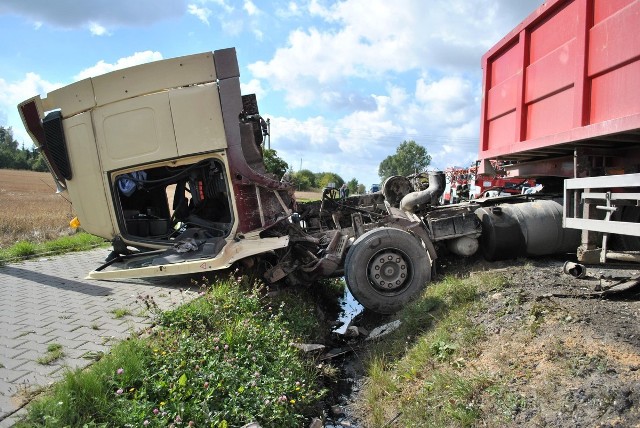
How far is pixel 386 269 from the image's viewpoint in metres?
5.03

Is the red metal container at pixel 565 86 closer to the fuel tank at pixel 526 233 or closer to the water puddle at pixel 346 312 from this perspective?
the fuel tank at pixel 526 233

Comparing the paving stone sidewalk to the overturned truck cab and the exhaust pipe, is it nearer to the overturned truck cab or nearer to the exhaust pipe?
the overturned truck cab

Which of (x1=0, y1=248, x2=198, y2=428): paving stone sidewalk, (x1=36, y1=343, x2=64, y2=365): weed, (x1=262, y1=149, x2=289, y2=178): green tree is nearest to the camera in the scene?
(x1=0, y1=248, x2=198, y2=428): paving stone sidewalk

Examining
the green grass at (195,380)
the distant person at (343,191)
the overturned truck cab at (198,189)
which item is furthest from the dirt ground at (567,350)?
the distant person at (343,191)

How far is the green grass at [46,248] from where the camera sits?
24.3 feet

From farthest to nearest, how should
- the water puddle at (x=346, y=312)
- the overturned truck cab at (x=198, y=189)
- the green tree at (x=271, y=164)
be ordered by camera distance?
the green tree at (x=271, y=164)
the water puddle at (x=346, y=312)
the overturned truck cab at (x=198, y=189)

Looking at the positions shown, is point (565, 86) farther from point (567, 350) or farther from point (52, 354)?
point (52, 354)

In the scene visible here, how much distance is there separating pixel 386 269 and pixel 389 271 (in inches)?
1.9

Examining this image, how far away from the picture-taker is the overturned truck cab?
15.6 ft

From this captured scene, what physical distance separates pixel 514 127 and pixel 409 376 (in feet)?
10.7

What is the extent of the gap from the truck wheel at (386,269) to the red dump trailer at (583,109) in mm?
1661

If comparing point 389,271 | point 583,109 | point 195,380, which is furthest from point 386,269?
point 195,380

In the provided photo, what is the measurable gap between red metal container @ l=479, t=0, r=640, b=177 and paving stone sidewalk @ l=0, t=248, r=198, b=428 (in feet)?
13.7

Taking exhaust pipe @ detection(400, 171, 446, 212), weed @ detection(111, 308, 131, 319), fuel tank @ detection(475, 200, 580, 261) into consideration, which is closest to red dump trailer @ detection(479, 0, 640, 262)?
fuel tank @ detection(475, 200, 580, 261)
